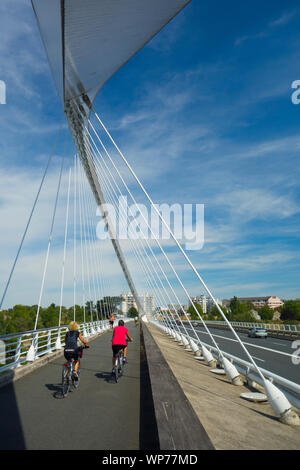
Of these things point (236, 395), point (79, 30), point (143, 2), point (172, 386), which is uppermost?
point (79, 30)

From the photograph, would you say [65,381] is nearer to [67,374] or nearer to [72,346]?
[67,374]

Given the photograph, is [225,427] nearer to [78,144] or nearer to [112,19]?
[112,19]

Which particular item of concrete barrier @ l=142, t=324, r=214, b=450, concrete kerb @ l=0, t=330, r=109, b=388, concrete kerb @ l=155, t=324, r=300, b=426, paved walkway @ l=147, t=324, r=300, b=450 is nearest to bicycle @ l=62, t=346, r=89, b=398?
concrete kerb @ l=0, t=330, r=109, b=388

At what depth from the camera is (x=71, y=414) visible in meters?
5.32

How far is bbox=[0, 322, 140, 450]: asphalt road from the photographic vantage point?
13.4 feet

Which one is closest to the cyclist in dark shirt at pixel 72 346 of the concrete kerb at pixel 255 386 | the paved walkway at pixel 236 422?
the paved walkway at pixel 236 422

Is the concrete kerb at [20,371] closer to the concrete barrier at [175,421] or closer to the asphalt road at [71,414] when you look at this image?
the asphalt road at [71,414]

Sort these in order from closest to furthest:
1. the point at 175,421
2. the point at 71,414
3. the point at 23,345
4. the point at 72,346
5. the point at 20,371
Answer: the point at 175,421 → the point at 71,414 → the point at 72,346 → the point at 20,371 → the point at 23,345

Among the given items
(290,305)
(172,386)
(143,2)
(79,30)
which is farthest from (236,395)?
(290,305)

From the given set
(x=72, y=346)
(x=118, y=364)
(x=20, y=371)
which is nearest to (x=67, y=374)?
(x=72, y=346)

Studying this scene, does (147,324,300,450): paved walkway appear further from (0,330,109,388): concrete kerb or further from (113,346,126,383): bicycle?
(0,330,109,388): concrete kerb
